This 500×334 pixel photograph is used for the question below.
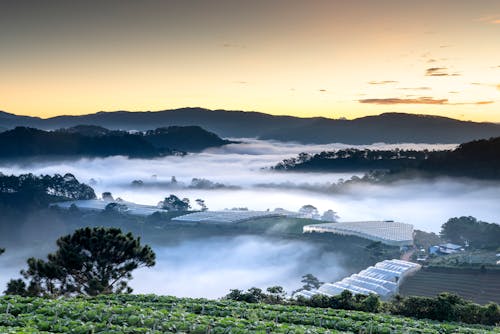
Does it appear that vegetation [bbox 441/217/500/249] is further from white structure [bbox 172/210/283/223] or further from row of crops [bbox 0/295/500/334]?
row of crops [bbox 0/295/500/334]

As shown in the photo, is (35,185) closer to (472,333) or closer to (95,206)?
(95,206)

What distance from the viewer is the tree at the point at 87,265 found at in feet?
121

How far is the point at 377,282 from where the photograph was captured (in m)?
76.6

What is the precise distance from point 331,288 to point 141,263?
1506 inches

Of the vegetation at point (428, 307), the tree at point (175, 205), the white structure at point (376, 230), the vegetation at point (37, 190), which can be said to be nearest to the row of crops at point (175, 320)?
the vegetation at point (428, 307)

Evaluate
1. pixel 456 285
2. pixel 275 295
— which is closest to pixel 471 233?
pixel 456 285

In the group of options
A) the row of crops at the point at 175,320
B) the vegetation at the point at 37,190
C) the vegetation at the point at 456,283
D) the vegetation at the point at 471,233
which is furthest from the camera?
the vegetation at the point at 37,190

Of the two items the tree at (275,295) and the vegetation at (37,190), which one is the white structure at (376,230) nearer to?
the tree at (275,295)

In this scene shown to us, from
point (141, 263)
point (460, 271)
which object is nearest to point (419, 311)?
point (141, 263)

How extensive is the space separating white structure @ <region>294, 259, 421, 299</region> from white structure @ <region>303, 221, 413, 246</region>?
23.4 meters

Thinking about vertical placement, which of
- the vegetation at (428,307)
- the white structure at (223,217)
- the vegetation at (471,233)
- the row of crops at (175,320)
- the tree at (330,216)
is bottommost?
the tree at (330,216)

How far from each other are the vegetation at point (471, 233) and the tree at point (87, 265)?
292 feet

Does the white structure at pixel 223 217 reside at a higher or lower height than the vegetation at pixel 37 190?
lower

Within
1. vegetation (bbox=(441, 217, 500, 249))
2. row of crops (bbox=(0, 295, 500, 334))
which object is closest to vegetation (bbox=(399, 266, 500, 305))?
vegetation (bbox=(441, 217, 500, 249))
